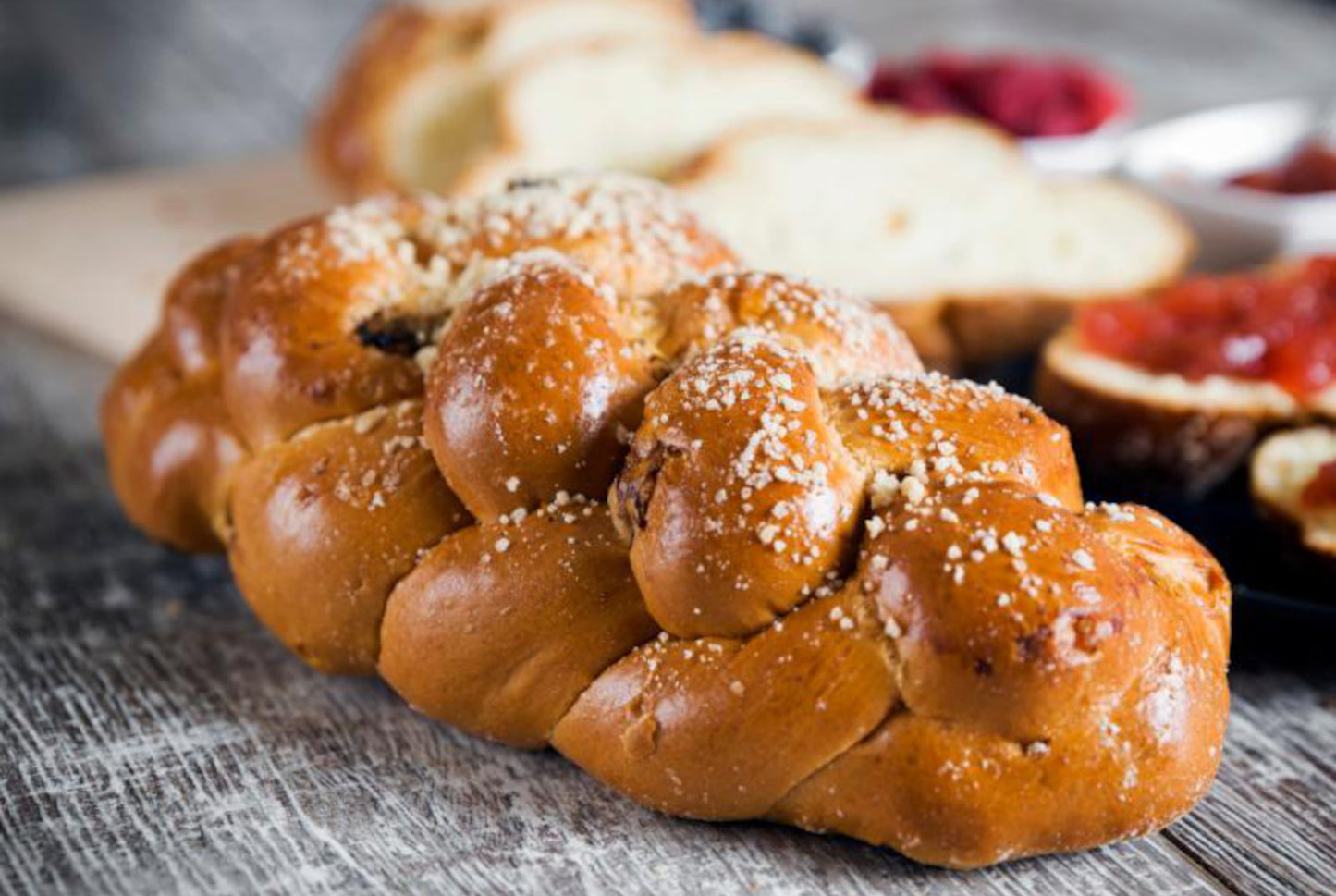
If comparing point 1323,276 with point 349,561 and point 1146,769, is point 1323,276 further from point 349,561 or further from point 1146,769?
point 349,561

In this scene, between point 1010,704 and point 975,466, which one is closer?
point 1010,704

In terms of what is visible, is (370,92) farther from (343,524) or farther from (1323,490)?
(1323,490)

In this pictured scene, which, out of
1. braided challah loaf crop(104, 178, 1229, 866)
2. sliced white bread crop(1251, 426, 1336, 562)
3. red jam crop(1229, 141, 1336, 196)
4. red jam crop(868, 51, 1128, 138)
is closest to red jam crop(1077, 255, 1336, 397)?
sliced white bread crop(1251, 426, 1336, 562)

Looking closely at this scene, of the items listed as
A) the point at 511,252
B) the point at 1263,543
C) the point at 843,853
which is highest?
the point at 511,252

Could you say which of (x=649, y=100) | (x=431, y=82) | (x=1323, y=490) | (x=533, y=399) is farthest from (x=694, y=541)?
(x=431, y=82)

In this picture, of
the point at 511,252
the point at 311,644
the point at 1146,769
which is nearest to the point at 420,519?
the point at 311,644

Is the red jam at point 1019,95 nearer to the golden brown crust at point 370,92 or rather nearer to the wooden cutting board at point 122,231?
the golden brown crust at point 370,92

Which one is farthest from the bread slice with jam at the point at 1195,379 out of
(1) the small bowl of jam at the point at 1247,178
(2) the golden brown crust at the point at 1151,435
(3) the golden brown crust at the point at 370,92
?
(3) the golden brown crust at the point at 370,92
